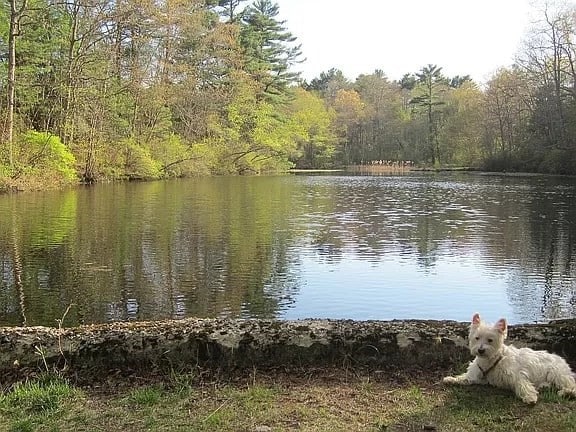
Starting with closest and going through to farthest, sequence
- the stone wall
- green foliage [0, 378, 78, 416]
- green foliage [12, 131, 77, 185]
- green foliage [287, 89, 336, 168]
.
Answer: green foliage [0, 378, 78, 416] < the stone wall < green foliage [12, 131, 77, 185] < green foliage [287, 89, 336, 168]

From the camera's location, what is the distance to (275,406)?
393 centimetres

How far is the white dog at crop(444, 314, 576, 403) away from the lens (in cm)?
411

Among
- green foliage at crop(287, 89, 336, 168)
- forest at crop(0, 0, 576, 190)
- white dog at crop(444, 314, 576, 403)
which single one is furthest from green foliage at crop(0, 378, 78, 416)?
green foliage at crop(287, 89, 336, 168)

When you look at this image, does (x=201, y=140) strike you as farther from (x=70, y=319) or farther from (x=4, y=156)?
(x=70, y=319)

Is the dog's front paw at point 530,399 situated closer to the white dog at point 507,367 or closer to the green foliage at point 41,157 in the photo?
the white dog at point 507,367

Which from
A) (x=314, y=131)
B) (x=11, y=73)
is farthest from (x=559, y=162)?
(x=11, y=73)

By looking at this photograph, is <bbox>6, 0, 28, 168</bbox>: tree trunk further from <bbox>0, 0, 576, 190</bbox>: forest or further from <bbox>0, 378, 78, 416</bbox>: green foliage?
<bbox>0, 378, 78, 416</bbox>: green foliage

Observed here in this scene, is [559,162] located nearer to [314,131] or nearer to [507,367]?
[314,131]

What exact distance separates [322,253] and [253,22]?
164ft

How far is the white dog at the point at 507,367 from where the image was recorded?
4.11 meters

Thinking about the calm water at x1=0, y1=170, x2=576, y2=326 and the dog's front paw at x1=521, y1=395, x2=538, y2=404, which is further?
the calm water at x1=0, y1=170, x2=576, y2=326

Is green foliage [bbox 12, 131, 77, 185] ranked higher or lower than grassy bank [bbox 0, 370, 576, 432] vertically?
higher

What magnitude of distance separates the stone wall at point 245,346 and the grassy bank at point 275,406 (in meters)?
0.20

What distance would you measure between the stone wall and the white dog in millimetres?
493
